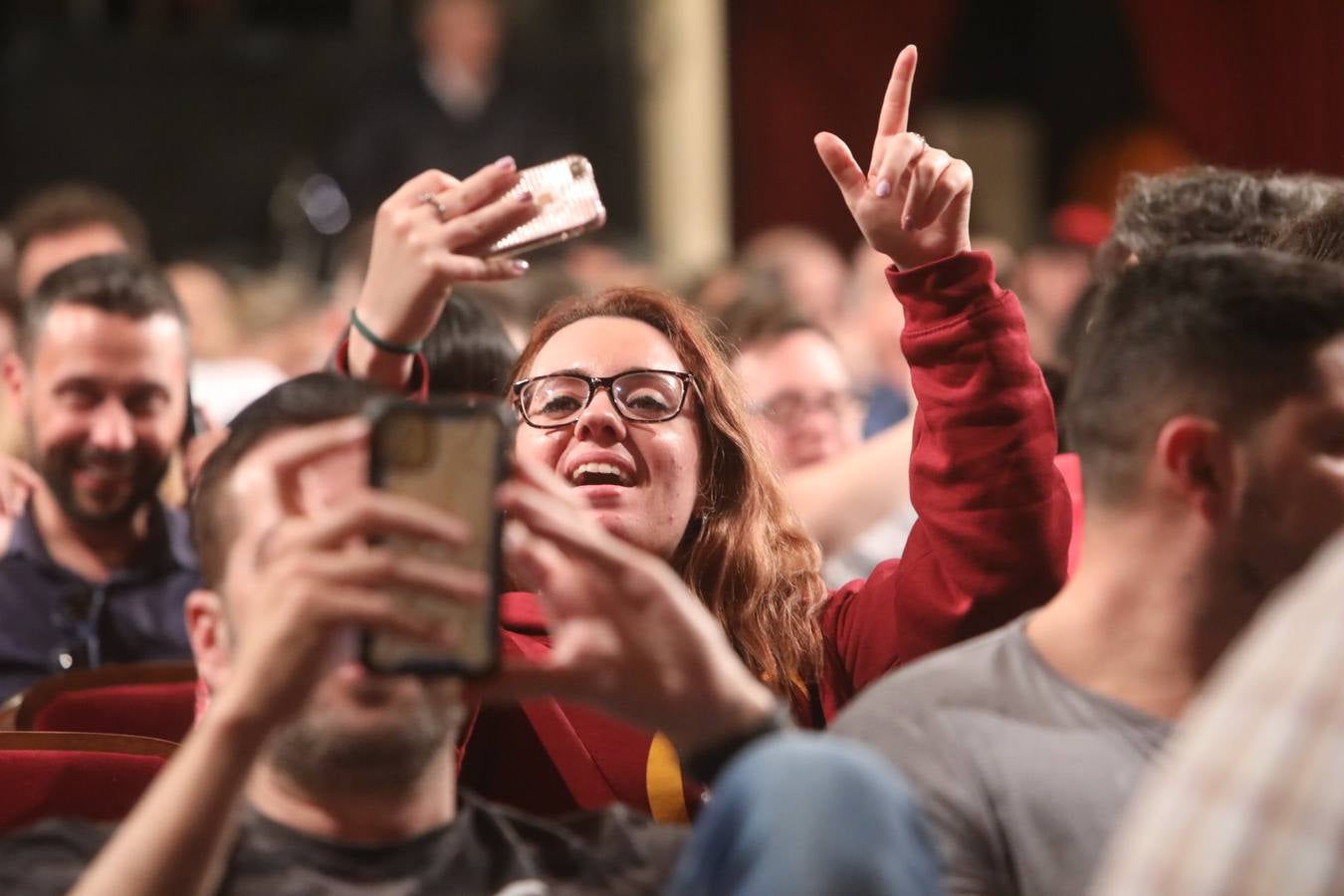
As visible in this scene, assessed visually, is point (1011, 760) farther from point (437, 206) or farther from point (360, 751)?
point (437, 206)

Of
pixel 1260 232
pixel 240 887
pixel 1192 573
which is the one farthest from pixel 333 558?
pixel 1260 232

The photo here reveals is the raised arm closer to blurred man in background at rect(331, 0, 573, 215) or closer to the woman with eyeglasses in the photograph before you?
the woman with eyeglasses

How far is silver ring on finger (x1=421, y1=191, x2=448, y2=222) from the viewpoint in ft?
6.55

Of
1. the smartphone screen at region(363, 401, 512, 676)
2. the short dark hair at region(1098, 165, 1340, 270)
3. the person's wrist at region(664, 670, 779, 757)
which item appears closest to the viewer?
the smartphone screen at region(363, 401, 512, 676)

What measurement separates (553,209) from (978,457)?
21.5 inches

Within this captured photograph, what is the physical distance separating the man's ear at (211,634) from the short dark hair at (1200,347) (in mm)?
758

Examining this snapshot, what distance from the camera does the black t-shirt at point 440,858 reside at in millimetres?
1457

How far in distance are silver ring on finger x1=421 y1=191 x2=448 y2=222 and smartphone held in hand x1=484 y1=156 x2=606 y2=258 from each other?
6 cm

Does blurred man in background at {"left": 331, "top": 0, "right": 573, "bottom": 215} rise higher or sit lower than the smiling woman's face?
higher

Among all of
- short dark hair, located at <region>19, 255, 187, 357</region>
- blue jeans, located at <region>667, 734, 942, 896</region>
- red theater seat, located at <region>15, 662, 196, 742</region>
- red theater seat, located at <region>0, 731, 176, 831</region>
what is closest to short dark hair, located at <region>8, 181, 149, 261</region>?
short dark hair, located at <region>19, 255, 187, 357</region>

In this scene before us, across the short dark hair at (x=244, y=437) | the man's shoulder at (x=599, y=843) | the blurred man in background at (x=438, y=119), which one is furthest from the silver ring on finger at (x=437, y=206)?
the blurred man in background at (x=438, y=119)

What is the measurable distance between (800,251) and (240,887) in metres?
5.29

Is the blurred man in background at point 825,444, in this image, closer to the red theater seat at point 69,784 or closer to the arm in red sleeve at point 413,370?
the arm in red sleeve at point 413,370

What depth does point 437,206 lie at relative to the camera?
6.57 ft
